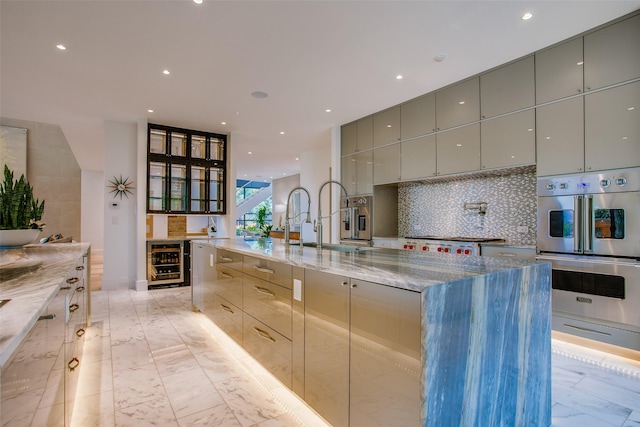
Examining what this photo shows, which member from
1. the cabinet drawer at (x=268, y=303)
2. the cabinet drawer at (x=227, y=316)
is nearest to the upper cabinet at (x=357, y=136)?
the cabinet drawer at (x=227, y=316)

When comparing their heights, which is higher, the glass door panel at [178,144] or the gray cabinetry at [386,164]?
the glass door panel at [178,144]

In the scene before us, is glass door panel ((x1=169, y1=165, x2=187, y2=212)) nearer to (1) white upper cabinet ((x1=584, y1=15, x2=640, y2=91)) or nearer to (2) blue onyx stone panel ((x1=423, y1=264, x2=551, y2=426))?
(2) blue onyx stone panel ((x1=423, y1=264, x2=551, y2=426))

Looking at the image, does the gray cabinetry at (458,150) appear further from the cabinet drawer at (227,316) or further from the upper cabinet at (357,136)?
the cabinet drawer at (227,316)

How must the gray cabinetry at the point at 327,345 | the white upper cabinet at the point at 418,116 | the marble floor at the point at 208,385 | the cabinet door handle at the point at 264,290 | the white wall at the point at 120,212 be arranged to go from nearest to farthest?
1. the gray cabinetry at the point at 327,345
2. the marble floor at the point at 208,385
3. the cabinet door handle at the point at 264,290
4. the white upper cabinet at the point at 418,116
5. the white wall at the point at 120,212

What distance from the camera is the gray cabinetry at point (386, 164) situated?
4.61m

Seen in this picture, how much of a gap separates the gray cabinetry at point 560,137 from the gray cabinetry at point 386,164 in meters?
1.79

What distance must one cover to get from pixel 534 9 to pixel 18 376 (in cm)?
360

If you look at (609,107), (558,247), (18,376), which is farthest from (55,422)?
(609,107)

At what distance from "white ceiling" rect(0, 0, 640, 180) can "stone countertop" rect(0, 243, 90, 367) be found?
2.02 m

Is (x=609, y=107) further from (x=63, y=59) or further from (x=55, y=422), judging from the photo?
(x=63, y=59)

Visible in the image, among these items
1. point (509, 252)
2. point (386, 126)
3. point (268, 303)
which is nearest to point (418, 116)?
point (386, 126)

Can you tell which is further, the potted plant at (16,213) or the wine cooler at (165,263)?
the wine cooler at (165,263)

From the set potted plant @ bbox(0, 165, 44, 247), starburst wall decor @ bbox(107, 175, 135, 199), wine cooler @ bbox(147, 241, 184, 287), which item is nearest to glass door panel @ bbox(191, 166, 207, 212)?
wine cooler @ bbox(147, 241, 184, 287)

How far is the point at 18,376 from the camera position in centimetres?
77
